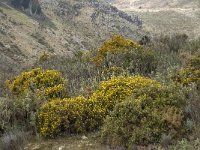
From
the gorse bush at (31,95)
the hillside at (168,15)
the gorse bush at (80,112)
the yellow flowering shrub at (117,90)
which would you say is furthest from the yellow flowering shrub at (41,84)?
the hillside at (168,15)

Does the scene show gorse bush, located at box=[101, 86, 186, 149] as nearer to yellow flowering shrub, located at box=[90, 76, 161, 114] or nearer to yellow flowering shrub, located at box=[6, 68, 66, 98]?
yellow flowering shrub, located at box=[90, 76, 161, 114]

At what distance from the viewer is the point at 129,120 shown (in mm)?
10289

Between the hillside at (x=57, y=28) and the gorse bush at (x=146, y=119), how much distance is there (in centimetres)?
3490

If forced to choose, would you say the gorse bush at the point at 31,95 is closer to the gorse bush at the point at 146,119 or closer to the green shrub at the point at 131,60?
the gorse bush at the point at 146,119

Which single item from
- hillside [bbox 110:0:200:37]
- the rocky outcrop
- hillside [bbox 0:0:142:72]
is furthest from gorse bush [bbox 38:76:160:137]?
the rocky outcrop

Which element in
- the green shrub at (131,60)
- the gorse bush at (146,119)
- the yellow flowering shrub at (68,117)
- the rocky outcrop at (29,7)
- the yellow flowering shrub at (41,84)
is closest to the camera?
the gorse bush at (146,119)

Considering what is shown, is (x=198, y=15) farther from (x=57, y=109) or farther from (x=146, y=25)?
(x=57, y=109)

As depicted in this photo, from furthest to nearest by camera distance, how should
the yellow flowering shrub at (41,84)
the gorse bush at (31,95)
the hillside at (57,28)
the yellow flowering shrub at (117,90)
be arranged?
1. the hillside at (57,28)
2. the yellow flowering shrub at (41,84)
3. the gorse bush at (31,95)
4. the yellow flowering shrub at (117,90)

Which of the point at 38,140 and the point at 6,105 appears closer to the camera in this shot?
the point at 38,140

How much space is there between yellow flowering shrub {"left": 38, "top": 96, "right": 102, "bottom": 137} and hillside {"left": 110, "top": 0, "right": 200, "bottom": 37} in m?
78.9

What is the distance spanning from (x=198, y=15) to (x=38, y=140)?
107607mm

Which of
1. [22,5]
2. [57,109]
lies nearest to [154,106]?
[57,109]

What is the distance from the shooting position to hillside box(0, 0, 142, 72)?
6000cm

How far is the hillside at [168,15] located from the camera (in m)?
101
